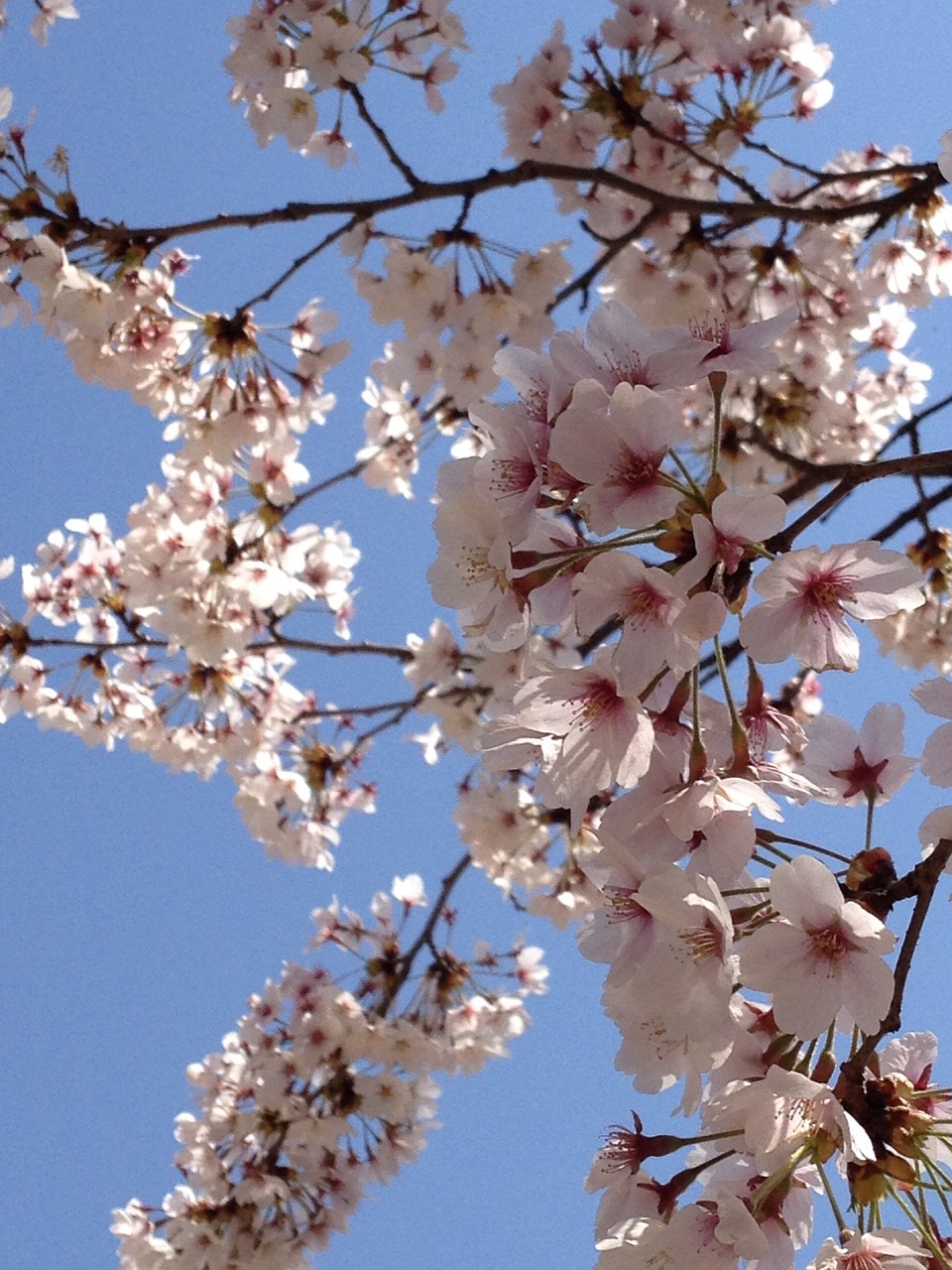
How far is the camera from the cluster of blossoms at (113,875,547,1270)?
3.88 metres

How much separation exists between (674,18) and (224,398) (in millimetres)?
1946

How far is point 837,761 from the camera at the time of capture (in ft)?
5.20

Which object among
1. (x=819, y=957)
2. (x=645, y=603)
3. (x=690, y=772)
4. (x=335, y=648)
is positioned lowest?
(x=819, y=957)

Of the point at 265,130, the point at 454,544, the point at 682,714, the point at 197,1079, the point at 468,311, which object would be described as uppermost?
the point at 265,130

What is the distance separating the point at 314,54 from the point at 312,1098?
3.47 m

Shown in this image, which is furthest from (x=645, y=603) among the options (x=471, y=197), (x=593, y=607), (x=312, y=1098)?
(x=312, y=1098)

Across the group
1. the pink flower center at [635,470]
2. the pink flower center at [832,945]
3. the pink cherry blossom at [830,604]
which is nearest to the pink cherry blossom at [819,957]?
the pink flower center at [832,945]

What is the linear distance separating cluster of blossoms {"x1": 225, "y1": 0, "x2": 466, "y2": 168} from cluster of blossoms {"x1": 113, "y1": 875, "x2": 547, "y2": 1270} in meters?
2.85

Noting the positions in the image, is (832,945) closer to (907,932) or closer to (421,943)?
(907,932)

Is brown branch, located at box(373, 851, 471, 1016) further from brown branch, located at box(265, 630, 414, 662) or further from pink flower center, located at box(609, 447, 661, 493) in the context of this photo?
pink flower center, located at box(609, 447, 661, 493)

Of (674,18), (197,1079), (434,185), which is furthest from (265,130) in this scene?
(197,1079)

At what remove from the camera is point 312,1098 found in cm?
414

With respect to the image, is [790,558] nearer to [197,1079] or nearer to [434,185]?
[434,185]

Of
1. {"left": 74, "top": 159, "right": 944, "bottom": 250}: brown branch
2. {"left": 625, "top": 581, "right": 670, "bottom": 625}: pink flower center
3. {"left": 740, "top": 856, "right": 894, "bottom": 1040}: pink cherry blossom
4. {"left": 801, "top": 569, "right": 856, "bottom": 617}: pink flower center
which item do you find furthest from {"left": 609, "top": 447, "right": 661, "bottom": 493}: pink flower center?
{"left": 74, "top": 159, "right": 944, "bottom": 250}: brown branch
